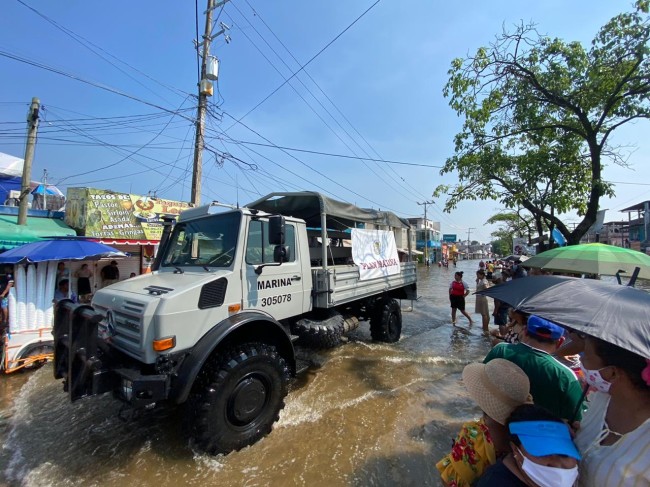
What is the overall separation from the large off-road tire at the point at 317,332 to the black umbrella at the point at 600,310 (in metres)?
2.57

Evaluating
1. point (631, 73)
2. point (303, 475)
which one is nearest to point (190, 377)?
point (303, 475)

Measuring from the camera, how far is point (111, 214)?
1023 centimetres

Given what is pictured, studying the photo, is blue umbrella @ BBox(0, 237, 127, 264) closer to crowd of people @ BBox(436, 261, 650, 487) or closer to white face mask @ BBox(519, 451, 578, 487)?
crowd of people @ BBox(436, 261, 650, 487)

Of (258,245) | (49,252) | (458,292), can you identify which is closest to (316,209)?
(258,245)

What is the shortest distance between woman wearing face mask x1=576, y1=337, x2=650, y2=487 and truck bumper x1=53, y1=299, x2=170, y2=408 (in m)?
2.93

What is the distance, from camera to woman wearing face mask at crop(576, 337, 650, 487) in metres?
1.12

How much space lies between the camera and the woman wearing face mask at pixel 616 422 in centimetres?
112

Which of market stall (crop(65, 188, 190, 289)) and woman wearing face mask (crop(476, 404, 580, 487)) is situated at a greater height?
market stall (crop(65, 188, 190, 289))

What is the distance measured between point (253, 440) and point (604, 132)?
9976mm

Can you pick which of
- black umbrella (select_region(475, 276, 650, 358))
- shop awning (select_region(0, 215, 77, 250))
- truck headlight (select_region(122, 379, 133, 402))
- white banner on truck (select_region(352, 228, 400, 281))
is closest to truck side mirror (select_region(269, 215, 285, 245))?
truck headlight (select_region(122, 379, 133, 402))

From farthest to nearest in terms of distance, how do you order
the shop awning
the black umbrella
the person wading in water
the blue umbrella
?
the person wading in water < the shop awning < the blue umbrella < the black umbrella

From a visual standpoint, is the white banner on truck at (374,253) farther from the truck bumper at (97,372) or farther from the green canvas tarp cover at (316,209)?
the truck bumper at (97,372)

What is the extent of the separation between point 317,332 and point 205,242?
1.90 m

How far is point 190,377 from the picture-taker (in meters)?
2.81
